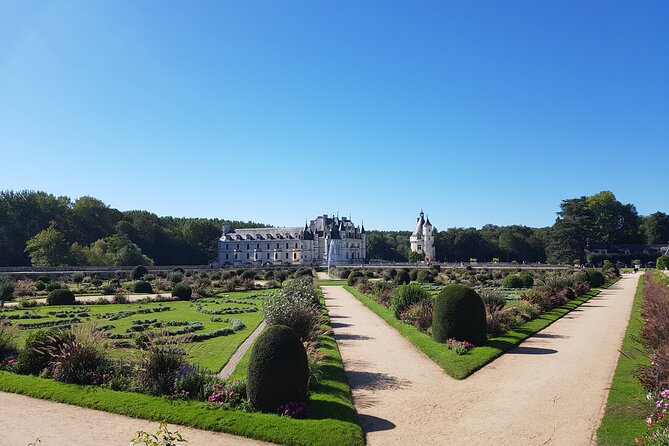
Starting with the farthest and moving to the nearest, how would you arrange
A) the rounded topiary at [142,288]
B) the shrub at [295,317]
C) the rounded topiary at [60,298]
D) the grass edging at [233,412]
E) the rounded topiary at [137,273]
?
the rounded topiary at [137,273] → the rounded topiary at [142,288] → the rounded topiary at [60,298] → the shrub at [295,317] → the grass edging at [233,412]

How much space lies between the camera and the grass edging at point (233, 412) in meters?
7.31

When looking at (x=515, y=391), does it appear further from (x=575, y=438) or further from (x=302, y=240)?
(x=302, y=240)

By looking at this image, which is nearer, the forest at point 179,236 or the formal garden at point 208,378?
the formal garden at point 208,378

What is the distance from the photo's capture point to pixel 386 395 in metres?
9.60

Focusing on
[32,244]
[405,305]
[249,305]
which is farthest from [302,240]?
[405,305]

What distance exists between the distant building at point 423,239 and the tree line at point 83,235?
4026 centimetres

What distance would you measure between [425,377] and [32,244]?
187ft

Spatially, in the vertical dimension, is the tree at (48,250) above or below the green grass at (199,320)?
above

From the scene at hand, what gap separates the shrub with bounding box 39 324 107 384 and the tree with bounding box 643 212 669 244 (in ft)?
322

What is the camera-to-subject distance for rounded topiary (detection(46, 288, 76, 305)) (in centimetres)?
2573

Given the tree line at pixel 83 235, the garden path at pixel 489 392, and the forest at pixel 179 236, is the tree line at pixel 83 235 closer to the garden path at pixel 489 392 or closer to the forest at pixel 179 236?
the forest at pixel 179 236

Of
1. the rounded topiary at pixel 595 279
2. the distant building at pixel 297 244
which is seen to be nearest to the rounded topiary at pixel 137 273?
the rounded topiary at pixel 595 279

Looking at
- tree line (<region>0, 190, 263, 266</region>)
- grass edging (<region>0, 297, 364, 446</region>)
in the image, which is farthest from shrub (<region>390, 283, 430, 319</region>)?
tree line (<region>0, 190, 263, 266</region>)

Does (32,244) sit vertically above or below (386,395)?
above
